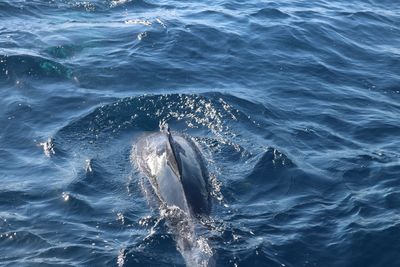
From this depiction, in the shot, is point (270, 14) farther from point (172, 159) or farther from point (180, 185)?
point (180, 185)

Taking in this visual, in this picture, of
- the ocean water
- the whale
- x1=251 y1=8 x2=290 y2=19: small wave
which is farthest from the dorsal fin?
x1=251 y1=8 x2=290 y2=19: small wave

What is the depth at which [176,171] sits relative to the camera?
43.0 feet

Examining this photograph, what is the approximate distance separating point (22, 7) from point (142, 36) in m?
6.28

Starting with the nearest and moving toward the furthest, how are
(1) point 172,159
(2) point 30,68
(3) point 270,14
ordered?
(1) point 172,159 → (2) point 30,68 → (3) point 270,14

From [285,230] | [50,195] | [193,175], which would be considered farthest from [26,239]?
[285,230]

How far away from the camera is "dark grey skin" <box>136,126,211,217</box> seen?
41.2 feet

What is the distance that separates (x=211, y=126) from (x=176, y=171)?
393cm

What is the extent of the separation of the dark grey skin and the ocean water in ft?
1.25

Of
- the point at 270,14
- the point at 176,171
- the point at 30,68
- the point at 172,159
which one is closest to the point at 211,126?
the point at 172,159

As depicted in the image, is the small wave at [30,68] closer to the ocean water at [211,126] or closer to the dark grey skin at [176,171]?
the ocean water at [211,126]

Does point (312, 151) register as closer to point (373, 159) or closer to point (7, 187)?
point (373, 159)

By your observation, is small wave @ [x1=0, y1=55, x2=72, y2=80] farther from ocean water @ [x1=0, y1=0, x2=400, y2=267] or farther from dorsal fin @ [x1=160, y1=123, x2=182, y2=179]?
dorsal fin @ [x1=160, y1=123, x2=182, y2=179]

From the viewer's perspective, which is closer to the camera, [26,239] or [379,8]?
[26,239]

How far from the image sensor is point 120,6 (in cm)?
2709
